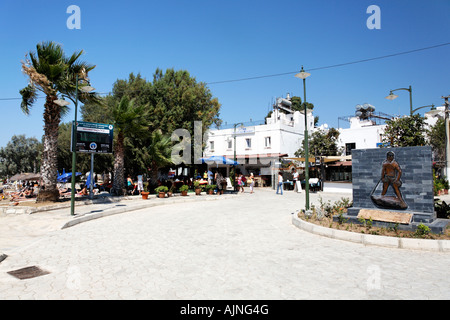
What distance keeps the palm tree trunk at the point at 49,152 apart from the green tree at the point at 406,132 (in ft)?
49.1

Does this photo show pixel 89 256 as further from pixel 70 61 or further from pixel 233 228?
pixel 70 61

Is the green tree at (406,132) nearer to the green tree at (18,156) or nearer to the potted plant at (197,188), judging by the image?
the potted plant at (197,188)

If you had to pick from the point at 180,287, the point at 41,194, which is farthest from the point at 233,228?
the point at 41,194

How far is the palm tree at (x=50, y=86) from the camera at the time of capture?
1424 centimetres

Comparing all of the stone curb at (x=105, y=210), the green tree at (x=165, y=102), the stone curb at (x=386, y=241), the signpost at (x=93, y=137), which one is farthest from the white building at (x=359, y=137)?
the stone curb at (x=386, y=241)

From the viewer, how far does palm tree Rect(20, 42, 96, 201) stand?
14.2 meters

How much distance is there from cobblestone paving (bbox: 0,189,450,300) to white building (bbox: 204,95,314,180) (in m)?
27.2

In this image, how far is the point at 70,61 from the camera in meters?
15.3

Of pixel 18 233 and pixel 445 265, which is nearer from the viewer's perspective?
pixel 445 265

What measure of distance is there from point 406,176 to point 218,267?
6.71 metres

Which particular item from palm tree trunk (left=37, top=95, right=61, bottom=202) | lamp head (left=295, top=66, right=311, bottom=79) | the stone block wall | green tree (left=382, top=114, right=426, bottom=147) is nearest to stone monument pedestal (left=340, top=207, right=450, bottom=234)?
the stone block wall

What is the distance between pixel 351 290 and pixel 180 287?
2.47 meters

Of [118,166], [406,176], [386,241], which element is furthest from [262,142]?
[386,241]
